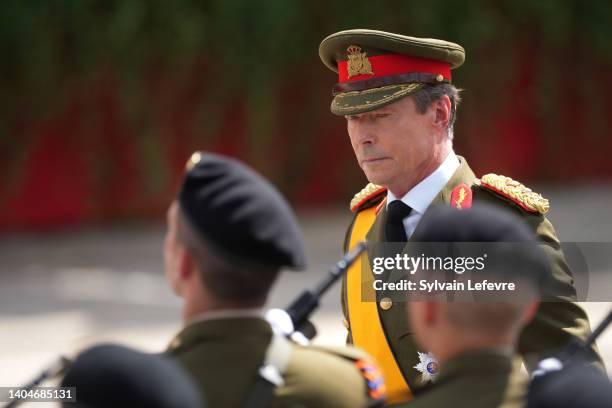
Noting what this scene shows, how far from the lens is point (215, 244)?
6.49ft

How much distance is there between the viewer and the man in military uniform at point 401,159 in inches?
105

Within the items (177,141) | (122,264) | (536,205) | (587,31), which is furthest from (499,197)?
(587,31)

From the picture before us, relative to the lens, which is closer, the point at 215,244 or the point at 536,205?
the point at 215,244

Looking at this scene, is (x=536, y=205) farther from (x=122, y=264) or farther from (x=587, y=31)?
(x=587, y=31)

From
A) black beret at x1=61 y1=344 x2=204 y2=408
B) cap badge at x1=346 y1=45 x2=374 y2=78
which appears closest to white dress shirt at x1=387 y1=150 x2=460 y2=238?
cap badge at x1=346 y1=45 x2=374 y2=78

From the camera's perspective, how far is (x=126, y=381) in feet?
5.45

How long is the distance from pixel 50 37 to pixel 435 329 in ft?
30.1

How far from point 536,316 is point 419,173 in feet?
1.72

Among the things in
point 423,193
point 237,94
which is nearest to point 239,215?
point 423,193

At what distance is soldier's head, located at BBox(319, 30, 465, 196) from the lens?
2756mm

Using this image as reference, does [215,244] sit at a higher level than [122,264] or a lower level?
higher

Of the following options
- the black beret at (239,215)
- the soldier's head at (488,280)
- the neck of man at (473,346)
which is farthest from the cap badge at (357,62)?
the neck of man at (473,346)

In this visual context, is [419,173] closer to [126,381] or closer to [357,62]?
[357,62]

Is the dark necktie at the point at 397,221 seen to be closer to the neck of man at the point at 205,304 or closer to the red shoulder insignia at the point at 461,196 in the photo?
the red shoulder insignia at the point at 461,196
